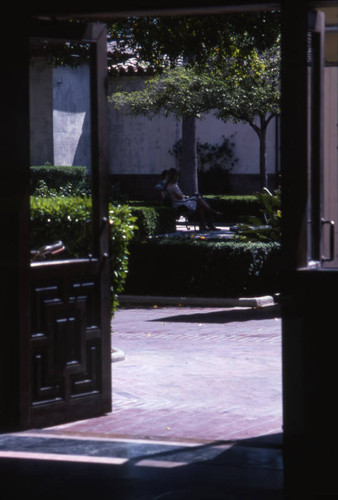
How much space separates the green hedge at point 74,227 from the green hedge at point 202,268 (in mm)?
4940

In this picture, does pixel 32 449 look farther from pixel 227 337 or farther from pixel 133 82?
pixel 133 82

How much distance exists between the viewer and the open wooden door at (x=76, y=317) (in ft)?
23.3

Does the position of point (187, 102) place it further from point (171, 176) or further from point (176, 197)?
point (171, 176)

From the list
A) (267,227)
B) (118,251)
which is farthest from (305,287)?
(267,227)

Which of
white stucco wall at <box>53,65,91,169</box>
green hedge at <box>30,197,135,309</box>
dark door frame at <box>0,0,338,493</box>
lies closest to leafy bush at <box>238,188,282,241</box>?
green hedge at <box>30,197,135,309</box>

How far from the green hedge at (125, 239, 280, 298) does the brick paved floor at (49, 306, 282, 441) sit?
0.94m

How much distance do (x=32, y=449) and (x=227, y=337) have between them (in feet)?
16.8

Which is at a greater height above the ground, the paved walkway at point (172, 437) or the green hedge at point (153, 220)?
the green hedge at point (153, 220)

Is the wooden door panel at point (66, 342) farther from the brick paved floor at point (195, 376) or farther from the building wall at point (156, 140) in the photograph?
the building wall at point (156, 140)

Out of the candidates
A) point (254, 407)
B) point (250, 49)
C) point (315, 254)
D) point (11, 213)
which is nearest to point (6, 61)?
point (11, 213)

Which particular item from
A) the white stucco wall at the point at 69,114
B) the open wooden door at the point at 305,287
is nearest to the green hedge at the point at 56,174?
the white stucco wall at the point at 69,114

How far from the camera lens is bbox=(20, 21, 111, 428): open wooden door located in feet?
23.3

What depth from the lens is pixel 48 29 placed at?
7008 mm

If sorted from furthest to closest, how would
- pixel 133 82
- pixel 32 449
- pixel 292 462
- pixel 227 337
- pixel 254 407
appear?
pixel 133 82, pixel 227 337, pixel 254 407, pixel 32 449, pixel 292 462
